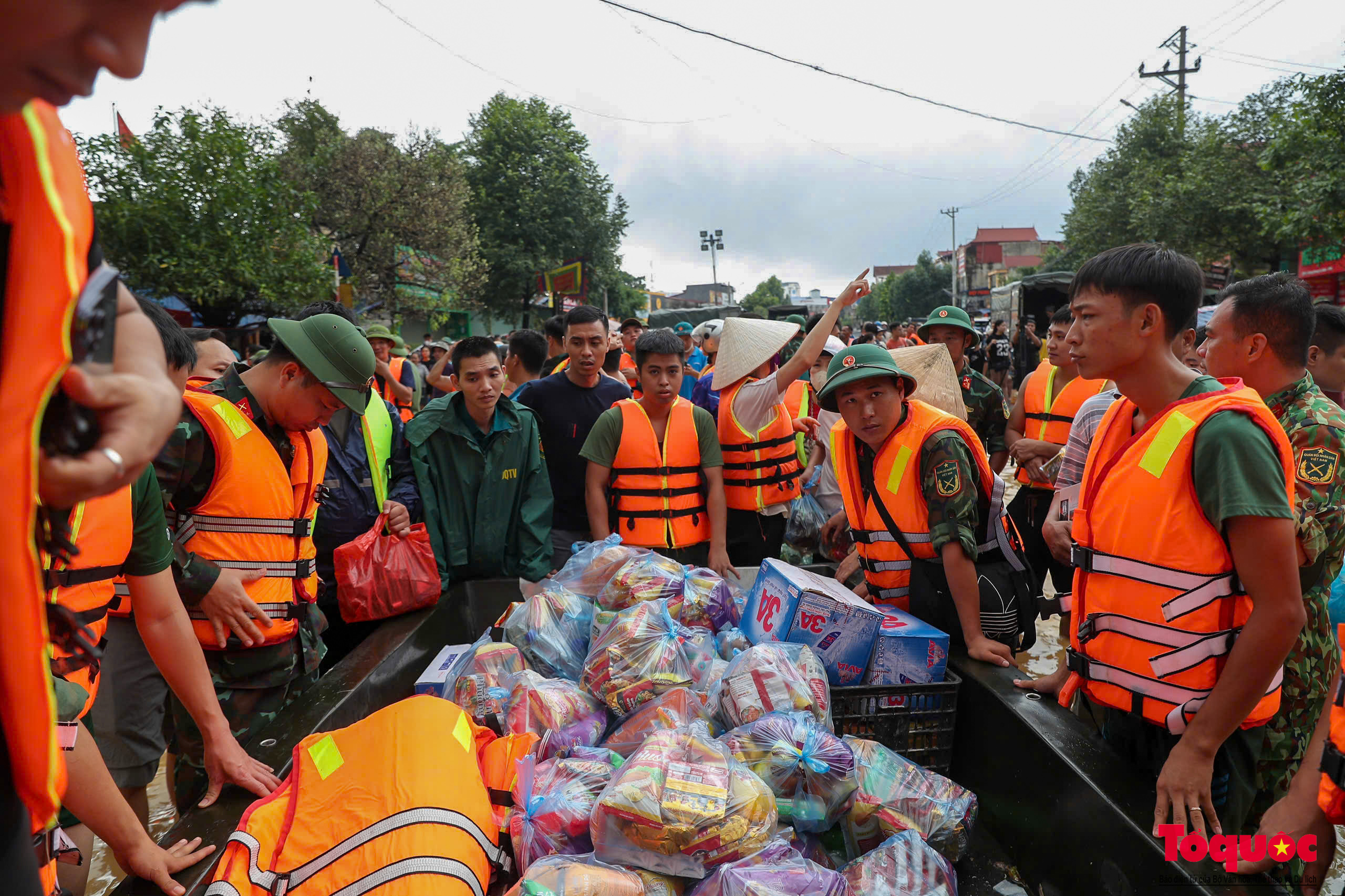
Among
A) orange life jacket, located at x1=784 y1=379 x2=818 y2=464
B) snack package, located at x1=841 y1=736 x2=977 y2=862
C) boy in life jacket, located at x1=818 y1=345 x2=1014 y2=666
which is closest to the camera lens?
snack package, located at x1=841 y1=736 x2=977 y2=862

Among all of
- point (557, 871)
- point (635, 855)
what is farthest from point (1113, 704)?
point (557, 871)

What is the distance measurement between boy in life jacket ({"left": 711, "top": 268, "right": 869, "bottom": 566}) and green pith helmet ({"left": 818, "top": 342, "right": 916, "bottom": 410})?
1.37m

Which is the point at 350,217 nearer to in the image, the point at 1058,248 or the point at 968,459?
the point at 968,459

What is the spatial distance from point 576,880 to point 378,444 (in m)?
2.44

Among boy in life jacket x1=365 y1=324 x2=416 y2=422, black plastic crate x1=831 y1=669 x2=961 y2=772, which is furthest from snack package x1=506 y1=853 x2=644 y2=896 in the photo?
boy in life jacket x1=365 y1=324 x2=416 y2=422

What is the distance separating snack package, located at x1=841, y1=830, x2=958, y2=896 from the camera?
1.85 metres

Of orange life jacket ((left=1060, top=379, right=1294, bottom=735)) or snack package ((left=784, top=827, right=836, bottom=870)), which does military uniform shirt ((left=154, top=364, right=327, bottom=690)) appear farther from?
orange life jacket ((left=1060, top=379, right=1294, bottom=735))

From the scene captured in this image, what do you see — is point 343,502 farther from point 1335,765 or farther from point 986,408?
point 986,408

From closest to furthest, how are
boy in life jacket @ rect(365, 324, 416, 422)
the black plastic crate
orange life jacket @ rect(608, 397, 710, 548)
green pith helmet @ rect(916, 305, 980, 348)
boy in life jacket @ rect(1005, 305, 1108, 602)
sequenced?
the black plastic crate, orange life jacket @ rect(608, 397, 710, 548), boy in life jacket @ rect(1005, 305, 1108, 602), green pith helmet @ rect(916, 305, 980, 348), boy in life jacket @ rect(365, 324, 416, 422)

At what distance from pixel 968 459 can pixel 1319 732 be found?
4.04ft

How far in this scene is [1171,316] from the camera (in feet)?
6.35

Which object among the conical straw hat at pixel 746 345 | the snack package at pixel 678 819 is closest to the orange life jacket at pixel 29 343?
the snack package at pixel 678 819

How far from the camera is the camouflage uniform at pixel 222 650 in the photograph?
7.64 ft

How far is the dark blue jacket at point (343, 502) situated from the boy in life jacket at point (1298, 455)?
3344 millimetres
